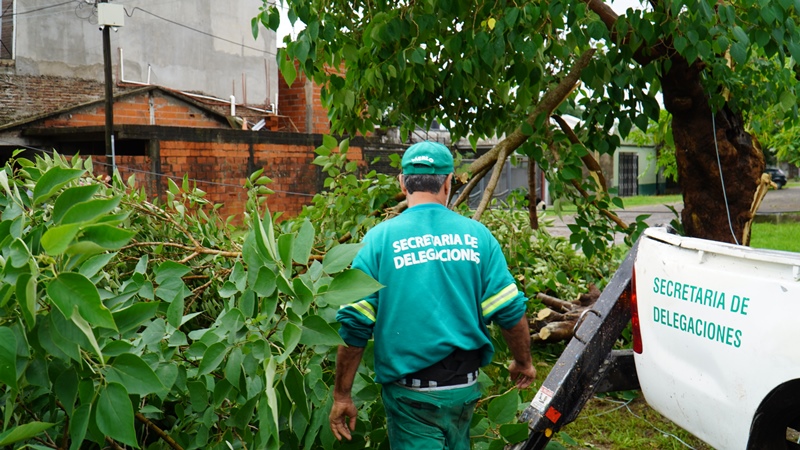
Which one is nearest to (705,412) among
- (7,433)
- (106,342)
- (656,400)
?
(656,400)

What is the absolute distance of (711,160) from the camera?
6262mm

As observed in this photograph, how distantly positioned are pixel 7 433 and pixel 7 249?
0.56 meters

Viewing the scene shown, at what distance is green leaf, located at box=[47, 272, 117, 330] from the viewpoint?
7.34 feet

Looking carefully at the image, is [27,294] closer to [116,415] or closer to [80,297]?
[80,297]

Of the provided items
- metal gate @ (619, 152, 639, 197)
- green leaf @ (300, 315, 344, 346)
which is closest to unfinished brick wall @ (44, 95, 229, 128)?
green leaf @ (300, 315, 344, 346)

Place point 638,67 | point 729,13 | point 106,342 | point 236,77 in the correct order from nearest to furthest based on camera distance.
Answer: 1. point 106,342
2. point 729,13
3. point 638,67
4. point 236,77

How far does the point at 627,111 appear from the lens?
19.1ft

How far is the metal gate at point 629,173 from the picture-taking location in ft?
136

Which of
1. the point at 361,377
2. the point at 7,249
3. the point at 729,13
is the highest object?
the point at 729,13

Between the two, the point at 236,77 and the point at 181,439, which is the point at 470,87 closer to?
the point at 181,439

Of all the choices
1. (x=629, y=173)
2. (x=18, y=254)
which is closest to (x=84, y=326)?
(x=18, y=254)

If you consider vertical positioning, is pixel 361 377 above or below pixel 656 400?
above

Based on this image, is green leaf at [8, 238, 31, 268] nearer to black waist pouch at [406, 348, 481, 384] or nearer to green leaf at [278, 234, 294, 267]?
green leaf at [278, 234, 294, 267]

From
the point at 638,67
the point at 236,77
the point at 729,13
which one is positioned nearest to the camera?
the point at 729,13
